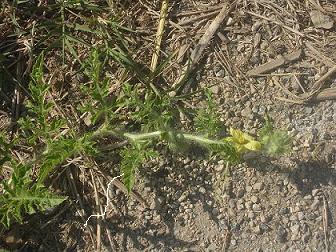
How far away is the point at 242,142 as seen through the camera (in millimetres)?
2953

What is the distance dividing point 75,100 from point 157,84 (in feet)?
1.61

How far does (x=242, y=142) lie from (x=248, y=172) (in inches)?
8.7

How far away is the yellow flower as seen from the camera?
9.57 ft

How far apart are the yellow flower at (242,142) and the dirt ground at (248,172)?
17cm

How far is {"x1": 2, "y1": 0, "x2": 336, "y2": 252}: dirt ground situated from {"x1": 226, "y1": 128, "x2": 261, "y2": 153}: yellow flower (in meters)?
0.17

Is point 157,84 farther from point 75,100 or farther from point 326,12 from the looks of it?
point 326,12

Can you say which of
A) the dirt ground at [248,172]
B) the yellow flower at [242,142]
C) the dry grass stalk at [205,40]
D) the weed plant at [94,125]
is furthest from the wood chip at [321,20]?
the yellow flower at [242,142]

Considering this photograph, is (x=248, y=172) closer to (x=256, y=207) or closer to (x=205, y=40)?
(x=256, y=207)

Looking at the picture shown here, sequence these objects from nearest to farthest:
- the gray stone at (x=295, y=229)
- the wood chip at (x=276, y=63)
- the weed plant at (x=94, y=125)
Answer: the weed plant at (x=94, y=125)
the gray stone at (x=295, y=229)
the wood chip at (x=276, y=63)

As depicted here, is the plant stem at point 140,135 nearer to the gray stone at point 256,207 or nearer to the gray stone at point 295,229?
the gray stone at point 256,207

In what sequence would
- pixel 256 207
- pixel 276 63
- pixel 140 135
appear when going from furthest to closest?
pixel 276 63
pixel 256 207
pixel 140 135

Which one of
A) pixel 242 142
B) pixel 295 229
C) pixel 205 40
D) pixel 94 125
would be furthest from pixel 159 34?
pixel 295 229

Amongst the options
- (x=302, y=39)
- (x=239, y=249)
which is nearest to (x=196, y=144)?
(x=239, y=249)

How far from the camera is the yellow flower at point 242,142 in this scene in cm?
292
